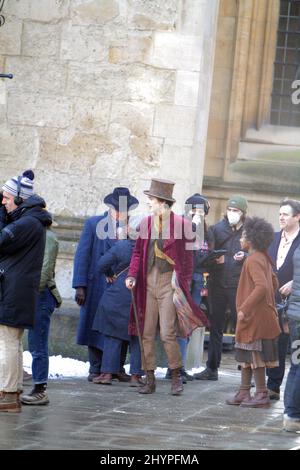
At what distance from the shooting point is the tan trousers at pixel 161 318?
11211 millimetres

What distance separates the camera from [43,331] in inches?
404

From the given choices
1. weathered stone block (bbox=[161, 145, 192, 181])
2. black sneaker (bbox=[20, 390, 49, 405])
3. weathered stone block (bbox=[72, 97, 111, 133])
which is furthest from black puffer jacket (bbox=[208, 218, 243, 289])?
black sneaker (bbox=[20, 390, 49, 405])

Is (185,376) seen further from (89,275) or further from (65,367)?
(89,275)

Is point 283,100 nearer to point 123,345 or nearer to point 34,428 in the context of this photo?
point 123,345

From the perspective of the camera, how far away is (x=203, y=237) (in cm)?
1264

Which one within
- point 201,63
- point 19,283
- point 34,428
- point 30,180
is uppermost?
point 201,63

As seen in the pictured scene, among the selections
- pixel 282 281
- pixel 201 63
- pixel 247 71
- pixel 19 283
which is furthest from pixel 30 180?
pixel 247 71

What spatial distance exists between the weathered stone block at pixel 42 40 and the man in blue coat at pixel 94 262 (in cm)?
197

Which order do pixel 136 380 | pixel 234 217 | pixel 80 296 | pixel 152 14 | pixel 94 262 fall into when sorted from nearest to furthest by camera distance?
pixel 136 380 < pixel 80 296 < pixel 94 262 < pixel 234 217 < pixel 152 14

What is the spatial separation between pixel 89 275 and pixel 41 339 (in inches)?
77.8

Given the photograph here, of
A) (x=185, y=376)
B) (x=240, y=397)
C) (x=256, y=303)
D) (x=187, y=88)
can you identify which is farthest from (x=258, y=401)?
(x=187, y=88)

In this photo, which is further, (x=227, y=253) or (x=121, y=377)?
(x=227, y=253)

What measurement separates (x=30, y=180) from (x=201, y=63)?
3.91 m

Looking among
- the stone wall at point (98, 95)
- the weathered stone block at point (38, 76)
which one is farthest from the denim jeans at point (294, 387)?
the weathered stone block at point (38, 76)
